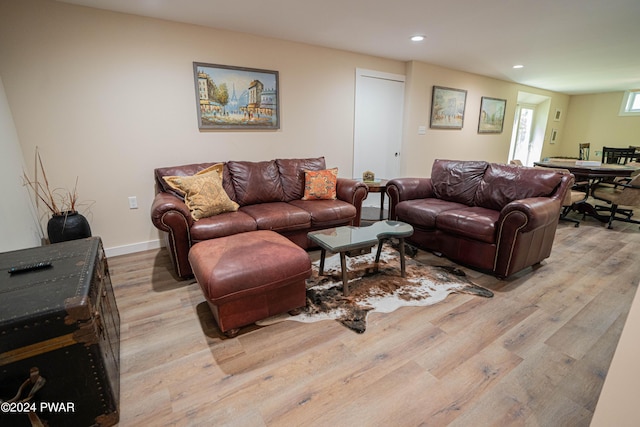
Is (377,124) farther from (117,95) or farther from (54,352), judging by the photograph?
(54,352)

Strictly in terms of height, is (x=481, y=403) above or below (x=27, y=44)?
below

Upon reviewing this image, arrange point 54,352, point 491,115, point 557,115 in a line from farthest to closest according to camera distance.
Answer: point 557,115
point 491,115
point 54,352

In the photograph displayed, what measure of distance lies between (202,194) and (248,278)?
4.00ft

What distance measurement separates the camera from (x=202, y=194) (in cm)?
252

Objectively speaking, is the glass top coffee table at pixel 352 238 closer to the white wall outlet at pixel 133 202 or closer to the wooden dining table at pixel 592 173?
the white wall outlet at pixel 133 202

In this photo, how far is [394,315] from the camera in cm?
194

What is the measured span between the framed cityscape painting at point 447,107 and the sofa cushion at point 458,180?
1.86m

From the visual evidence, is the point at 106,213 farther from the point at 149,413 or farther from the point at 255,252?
the point at 149,413

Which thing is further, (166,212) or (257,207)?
(257,207)

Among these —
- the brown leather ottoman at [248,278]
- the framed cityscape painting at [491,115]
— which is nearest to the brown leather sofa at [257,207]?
the brown leather ottoman at [248,278]

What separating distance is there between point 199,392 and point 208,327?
500mm

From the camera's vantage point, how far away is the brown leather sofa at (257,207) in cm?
229

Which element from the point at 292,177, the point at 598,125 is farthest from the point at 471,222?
the point at 598,125

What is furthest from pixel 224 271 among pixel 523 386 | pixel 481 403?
pixel 523 386
